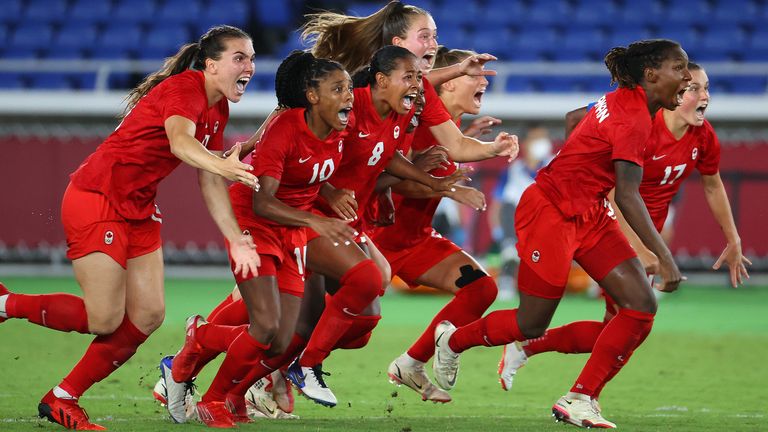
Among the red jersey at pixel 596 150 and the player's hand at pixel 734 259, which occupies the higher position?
the red jersey at pixel 596 150

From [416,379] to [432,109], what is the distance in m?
1.67

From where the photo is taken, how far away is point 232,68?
20.1 feet

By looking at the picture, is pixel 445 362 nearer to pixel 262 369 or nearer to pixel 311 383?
pixel 311 383

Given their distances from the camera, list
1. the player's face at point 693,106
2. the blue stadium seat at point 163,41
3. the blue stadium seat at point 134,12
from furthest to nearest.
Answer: the blue stadium seat at point 134,12 < the blue stadium seat at point 163,41 < the player's face at point 693,106

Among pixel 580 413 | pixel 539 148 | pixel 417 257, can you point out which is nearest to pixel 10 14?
pixel 539 148

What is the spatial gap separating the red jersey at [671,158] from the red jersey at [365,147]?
1.47 m

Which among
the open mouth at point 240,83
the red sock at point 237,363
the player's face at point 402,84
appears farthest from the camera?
the player's face at point 402,84

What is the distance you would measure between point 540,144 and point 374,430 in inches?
348

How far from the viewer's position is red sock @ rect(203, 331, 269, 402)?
605cm

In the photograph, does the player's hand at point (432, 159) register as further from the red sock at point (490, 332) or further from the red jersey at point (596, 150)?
the red sock at point (490, 332)

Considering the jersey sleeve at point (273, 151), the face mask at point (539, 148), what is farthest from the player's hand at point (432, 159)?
the face mask at point (539, 148)

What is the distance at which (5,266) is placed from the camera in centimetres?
1661

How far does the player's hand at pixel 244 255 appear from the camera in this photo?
5668 mm

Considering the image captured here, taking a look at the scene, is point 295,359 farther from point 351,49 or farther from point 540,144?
point 540,144
